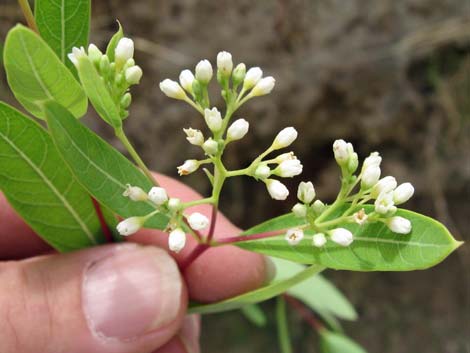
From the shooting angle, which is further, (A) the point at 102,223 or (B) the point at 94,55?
(A) the point at 102,223

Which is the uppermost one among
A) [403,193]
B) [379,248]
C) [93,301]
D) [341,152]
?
[341,152]

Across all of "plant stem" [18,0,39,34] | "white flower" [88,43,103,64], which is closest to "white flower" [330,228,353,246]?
"white flower" [88,43,103,64]

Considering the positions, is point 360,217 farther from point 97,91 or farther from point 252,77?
point 97,91

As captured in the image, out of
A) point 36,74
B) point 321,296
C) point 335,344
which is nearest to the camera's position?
point 36,74

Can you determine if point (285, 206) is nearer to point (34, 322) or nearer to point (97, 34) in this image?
point (97, 34)

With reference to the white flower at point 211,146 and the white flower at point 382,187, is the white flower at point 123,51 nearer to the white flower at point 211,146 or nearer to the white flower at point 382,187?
the white flower at point 211,146

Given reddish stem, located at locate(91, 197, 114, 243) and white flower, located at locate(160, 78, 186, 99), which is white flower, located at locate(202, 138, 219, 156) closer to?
white flower, located at locate(160, 78, 186, 99)

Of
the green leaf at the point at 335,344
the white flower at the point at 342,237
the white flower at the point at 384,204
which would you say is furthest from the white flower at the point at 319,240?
the green leaf at the point at 335,344

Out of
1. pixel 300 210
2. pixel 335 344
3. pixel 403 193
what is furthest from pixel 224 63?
pixel 335 344
